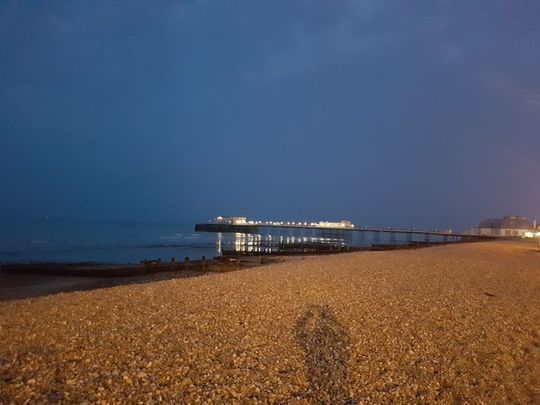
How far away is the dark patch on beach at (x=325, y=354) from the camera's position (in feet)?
15.8

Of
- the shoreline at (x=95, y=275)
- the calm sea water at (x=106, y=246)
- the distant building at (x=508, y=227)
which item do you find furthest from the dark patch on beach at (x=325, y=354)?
the distant building at (x=508, y=227)

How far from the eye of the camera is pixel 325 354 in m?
5.99

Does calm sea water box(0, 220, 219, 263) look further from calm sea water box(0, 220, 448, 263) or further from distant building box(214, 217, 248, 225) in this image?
distant building box(214, 217, 248, 225)

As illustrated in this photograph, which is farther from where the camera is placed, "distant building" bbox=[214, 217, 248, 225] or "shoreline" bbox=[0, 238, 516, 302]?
"distant building" bbox=[214, 217, 248, 225]

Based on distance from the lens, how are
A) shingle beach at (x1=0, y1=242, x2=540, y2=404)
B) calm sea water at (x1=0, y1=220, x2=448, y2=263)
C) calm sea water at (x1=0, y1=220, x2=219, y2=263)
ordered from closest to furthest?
1. shingle beach at (x1=0, y1=242, x2=540, y2=404)
2. calm sea water at (x1=0, y1=220, x2=219, y2=263)
3. calm sea water at (x1=0, y1=220, x2=448, y2=263)

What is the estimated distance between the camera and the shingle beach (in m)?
4.61

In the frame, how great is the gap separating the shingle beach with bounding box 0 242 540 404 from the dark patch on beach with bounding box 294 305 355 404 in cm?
2

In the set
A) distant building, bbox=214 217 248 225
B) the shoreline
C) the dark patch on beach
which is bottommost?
the shoreline

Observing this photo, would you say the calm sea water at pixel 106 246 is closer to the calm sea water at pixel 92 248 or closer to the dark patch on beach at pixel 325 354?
the calm sea water at pixel 92 248

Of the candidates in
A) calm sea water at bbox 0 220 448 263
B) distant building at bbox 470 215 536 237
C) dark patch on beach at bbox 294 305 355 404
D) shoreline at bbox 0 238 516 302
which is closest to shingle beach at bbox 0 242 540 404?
dark patch on beach at bbox 294 305 355 404

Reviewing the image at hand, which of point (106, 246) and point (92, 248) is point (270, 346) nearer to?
point (92, 248)

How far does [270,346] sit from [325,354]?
0.78m

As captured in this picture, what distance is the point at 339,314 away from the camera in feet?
27.3

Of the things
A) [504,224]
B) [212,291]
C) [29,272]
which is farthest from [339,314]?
[504,224]
